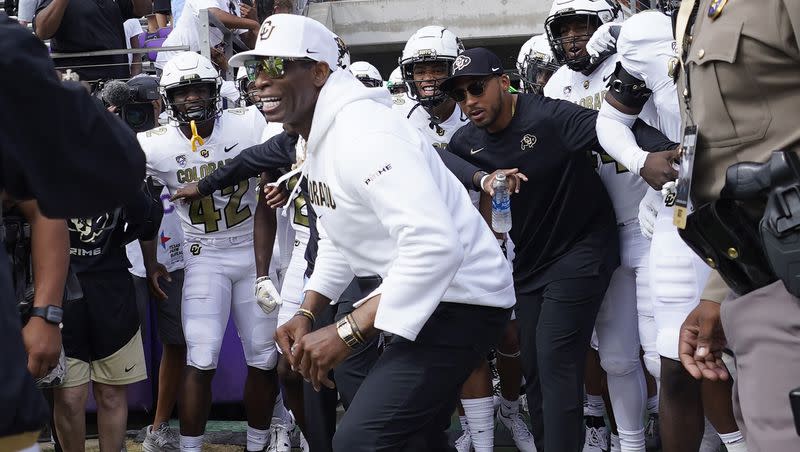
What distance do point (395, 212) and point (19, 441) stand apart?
141 cm

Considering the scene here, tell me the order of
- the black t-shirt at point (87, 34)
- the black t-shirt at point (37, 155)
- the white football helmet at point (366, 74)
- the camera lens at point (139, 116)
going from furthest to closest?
the black t-shirt at point (87, 34), the white football helmet at point (366, 74), the camera lens at point (139, 116), the black t-shirt at point (37, 155)

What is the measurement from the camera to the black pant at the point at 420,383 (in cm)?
324

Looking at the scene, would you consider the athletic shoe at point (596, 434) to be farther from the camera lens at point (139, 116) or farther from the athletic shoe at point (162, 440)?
the camera lens at point (139, 116)

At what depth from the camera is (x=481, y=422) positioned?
5.71 meters

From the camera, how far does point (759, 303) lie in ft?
7.88


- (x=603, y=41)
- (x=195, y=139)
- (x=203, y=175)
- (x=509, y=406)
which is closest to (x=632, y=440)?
(x=509, y=406)

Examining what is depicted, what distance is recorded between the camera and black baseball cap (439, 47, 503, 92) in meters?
5.20

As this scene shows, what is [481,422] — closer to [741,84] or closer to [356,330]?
[356,330]

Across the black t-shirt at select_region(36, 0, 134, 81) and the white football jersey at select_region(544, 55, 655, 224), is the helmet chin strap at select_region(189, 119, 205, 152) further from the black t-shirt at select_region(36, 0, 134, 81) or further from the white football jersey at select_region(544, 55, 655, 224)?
the black t-shirt at select_region(36, 0, 134, 81)

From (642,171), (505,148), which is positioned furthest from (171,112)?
(642,171)

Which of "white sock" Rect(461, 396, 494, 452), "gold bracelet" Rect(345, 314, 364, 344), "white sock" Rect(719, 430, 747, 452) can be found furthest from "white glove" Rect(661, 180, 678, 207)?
"white sock" Rect(461, 396, 494, 452)

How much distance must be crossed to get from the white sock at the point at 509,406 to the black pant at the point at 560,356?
87 centimetres

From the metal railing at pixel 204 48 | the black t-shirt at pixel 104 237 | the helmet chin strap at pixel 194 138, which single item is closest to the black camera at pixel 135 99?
the metal railing at pixel 204 48

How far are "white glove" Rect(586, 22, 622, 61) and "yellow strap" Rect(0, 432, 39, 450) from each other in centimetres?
402
